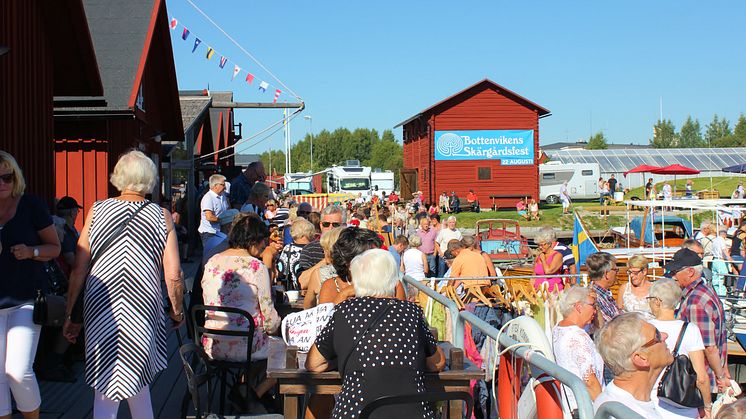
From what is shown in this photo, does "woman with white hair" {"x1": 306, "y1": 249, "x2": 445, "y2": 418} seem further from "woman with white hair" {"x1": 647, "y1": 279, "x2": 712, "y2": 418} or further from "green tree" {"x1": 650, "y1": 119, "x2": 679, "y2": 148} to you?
"green tree" {"x1": 650, "y1": 119, "x2": 679, "y2": 148}

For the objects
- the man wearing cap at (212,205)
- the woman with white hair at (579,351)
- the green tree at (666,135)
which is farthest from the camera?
the green tree at (666,135)

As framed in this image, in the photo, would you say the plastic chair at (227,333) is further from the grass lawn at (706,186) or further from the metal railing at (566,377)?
the grass lawn at (706,186)

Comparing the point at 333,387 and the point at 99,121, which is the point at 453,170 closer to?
the point at 99,121

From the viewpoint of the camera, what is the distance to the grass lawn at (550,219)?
1400 inches

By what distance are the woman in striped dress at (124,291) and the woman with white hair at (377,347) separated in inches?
39.9

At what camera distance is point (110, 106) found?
39.4 ft

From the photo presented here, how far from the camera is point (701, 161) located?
74625 millimetres

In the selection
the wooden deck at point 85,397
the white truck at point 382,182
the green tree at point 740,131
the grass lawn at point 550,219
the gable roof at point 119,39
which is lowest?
the wooden deck at point 85,397

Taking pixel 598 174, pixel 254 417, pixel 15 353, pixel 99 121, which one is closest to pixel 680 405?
pixel 254 417

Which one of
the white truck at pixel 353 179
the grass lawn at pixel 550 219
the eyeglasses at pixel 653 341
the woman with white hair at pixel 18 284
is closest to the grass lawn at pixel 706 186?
the grass lawn at pixel 550 219

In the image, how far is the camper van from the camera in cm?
5253

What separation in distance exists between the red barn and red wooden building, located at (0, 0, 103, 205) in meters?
36.7

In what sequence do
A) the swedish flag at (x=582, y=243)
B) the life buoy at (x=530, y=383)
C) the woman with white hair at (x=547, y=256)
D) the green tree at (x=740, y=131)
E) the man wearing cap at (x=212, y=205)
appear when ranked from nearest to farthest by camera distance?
the life buoy at (x=530, y=383), the man wearing cap at (x=212, y=205), the woman with white hair at (x=547, y=256), the swedish flag at (x=582, y=243), the green tree at (x=740, y=131)

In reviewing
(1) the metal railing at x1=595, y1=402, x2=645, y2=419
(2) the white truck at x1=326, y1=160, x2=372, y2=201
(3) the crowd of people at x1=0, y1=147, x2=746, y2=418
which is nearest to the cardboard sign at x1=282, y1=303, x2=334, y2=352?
(3) the crowd of people at x1=0, y1=147, x2=746, y2=418
